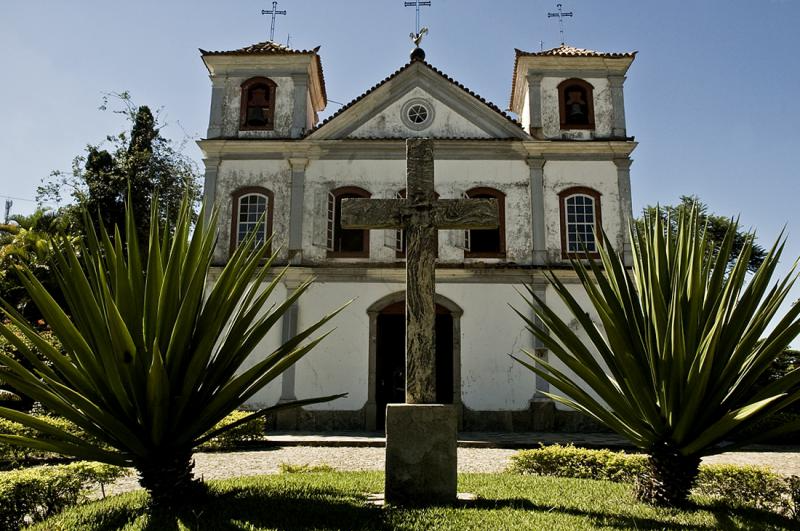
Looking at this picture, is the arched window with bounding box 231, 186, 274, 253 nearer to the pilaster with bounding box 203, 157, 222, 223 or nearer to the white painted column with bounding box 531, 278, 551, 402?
the pilaster with bounding box 203, 157, 222, 223

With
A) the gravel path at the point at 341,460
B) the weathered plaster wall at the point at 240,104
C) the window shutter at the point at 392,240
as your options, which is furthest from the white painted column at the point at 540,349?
the weathered plaster wall at the point at 240,104

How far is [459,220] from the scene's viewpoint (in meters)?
5.51

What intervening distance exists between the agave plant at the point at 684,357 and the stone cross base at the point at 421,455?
1002 mm

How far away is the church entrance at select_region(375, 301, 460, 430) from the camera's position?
1348cm

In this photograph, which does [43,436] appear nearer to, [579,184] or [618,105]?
[579,184]

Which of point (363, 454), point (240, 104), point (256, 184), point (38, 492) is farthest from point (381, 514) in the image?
point (240, 104)

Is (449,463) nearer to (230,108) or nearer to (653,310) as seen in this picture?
(653,310)

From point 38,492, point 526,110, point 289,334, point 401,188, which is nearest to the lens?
point 38,492

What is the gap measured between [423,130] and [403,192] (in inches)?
67.1

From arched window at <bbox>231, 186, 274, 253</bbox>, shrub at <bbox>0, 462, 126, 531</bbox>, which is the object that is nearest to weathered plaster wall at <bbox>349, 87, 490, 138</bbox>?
arched window at <bbox>231, 186, 274, 253</bbox>

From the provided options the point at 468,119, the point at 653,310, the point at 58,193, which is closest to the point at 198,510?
the point at 653,310

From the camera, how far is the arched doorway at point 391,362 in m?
13.2

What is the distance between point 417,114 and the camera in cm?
1461

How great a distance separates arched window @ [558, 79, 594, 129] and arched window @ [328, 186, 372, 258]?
17.6 ft
